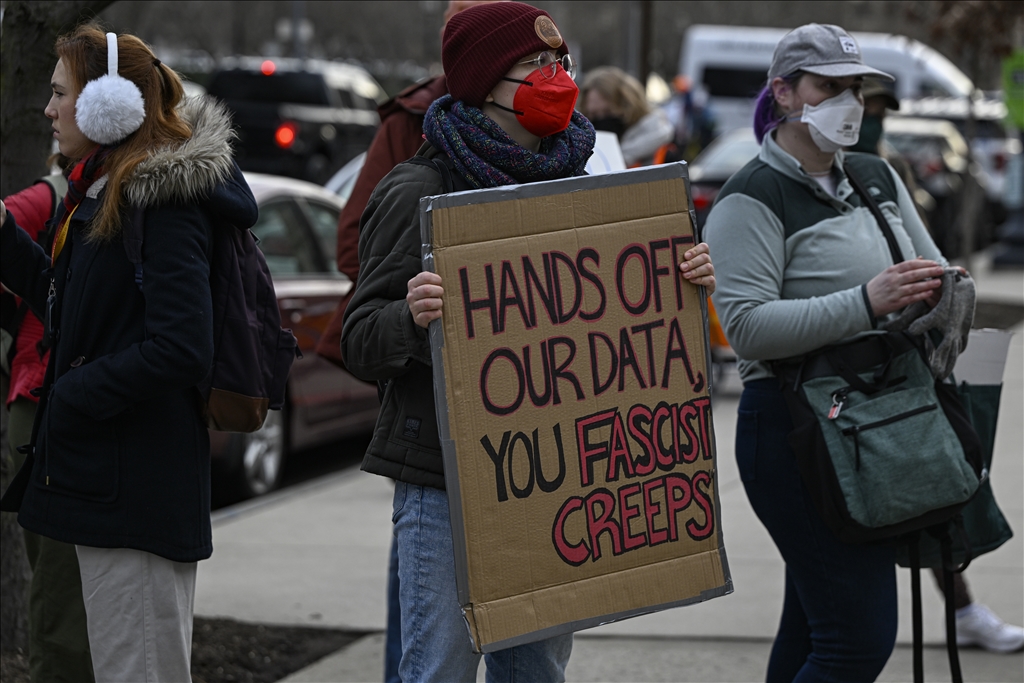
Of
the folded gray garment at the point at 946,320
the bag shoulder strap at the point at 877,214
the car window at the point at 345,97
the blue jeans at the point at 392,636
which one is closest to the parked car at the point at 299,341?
the blue jeans at the point at 392,636

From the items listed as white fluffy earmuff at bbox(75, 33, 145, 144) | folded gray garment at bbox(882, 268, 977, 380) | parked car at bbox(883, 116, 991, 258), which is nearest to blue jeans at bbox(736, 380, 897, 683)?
folded gray garment at bbox(882, 268, 977, 380)

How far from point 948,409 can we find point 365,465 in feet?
4.89

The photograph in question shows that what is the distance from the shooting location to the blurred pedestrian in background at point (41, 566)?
3277 mm

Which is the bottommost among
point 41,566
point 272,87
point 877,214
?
point 41,566

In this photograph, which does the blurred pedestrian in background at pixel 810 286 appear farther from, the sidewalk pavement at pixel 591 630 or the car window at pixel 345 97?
the car window at pixel 345 97

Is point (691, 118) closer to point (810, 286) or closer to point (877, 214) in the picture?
point (877, 214)

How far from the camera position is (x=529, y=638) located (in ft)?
8.31

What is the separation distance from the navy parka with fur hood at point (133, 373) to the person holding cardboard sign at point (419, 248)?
409mm

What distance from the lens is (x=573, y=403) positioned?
2.63 metres

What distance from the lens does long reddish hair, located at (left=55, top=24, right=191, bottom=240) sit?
291 cm

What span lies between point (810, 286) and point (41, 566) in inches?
78.1

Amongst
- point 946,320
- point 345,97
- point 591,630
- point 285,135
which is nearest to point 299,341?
point 591,630

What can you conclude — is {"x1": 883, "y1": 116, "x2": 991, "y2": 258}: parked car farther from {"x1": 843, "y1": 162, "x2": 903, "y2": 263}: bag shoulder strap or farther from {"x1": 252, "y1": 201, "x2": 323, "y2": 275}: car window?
{"x1": 843, "y1": 162, "x2": 903, "y2": 263}: bag shoulder strap

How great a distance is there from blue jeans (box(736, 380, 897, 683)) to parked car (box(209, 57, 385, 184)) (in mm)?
16848
